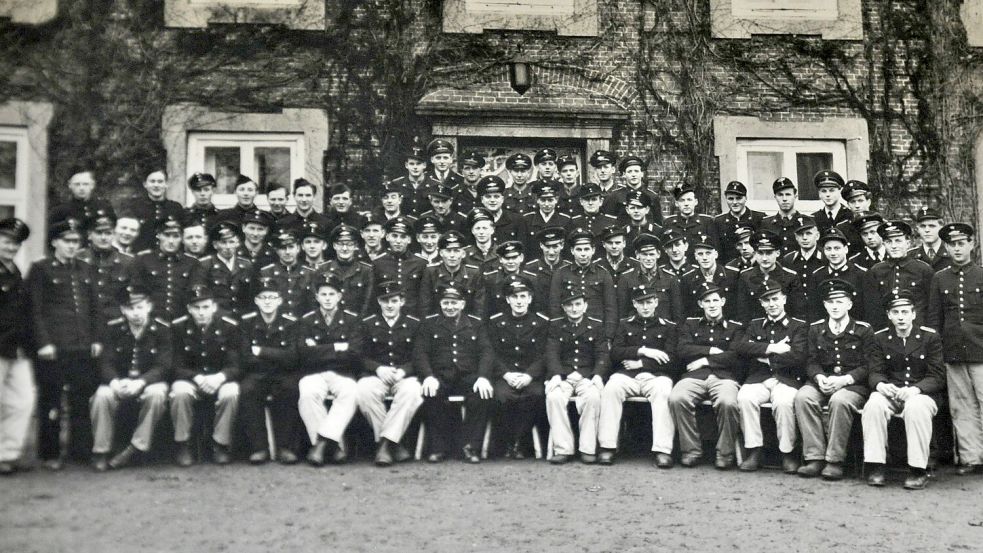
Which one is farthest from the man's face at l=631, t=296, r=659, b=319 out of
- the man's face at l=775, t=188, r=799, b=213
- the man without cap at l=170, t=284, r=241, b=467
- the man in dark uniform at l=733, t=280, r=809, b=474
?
the man without cap at l=170, t=284, r=241, b=467

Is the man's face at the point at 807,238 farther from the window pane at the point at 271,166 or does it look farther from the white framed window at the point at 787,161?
the window pane at the point at 271,166

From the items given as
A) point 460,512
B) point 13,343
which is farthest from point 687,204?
point 13,343

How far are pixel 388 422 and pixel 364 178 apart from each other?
216 centimetres

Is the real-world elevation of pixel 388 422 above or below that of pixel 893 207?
below

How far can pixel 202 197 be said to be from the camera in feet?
18.8

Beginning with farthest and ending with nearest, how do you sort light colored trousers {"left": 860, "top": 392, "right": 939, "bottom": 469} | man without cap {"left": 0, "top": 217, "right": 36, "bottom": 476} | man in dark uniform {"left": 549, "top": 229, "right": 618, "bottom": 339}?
man in dark uniform {"left": 549, "top": 229, "right": 618, "bottom": 339}
light colored trousers {"left": 860, "top": 392, "right": 939, "bottom": 469}
man without cap {"left": 0, "top": 217, "right": 36, "bottom": 476}

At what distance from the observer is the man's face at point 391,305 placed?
16.9ft

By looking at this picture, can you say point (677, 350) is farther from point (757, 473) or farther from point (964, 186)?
point (964, 186)

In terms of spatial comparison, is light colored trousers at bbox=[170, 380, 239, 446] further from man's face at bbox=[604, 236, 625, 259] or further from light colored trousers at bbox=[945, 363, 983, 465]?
light colored trousers at bbox=[945, 363, 983, 465]

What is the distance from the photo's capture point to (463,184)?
19.4ft

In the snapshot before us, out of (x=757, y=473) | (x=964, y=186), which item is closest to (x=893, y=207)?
(x=964, y=186)

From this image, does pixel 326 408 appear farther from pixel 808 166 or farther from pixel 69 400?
pixel 808 166

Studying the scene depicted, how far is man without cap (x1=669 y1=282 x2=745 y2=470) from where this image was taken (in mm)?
4848

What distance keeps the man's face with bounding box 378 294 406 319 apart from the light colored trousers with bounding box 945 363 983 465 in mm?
2993
